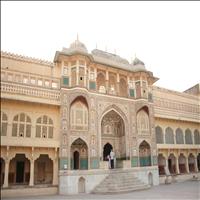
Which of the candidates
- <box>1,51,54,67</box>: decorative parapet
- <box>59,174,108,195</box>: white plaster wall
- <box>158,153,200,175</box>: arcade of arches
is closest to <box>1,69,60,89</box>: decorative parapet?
<box>1,51,54,67</box>: decorative parapet

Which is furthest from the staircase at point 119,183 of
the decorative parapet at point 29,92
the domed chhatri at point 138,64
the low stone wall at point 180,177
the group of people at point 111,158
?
the domed chhatri at point 138,64

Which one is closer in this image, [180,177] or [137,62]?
[137,62]

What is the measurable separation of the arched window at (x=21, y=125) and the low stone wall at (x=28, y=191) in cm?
334

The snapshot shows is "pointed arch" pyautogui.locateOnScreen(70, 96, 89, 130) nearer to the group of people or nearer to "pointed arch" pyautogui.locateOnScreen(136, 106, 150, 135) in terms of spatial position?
the group of people

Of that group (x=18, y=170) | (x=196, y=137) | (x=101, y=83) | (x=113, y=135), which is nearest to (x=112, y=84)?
(x=101, y=83)

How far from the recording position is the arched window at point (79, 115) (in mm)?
16559

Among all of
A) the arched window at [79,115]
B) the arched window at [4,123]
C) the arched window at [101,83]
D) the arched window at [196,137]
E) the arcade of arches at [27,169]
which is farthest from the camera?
the arched window at [196,137]

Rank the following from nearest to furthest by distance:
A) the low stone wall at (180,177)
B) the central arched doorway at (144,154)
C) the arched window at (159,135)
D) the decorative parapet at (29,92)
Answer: the decorative parapet at (29,92) < the central arched doorway at (144,154) < the low stone wall at (180,177) < the arched window at (159,135)

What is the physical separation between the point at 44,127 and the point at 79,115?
267 cm

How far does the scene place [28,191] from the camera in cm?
1429

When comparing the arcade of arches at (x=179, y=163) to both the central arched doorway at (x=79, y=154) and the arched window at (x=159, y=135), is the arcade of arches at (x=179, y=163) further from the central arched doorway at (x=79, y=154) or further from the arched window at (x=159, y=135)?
the central arched doorway at (x=79, y=154)

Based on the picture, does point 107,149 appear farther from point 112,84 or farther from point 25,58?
point 25,58

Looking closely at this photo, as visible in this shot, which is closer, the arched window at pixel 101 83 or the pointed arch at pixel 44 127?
the pointed arch at pixel 44 127

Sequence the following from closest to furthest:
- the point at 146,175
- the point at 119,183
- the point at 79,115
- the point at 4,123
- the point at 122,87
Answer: the point at 4,123, the point at 119,183, the point at 79,115, the point at 146,175, the point at 122,87
